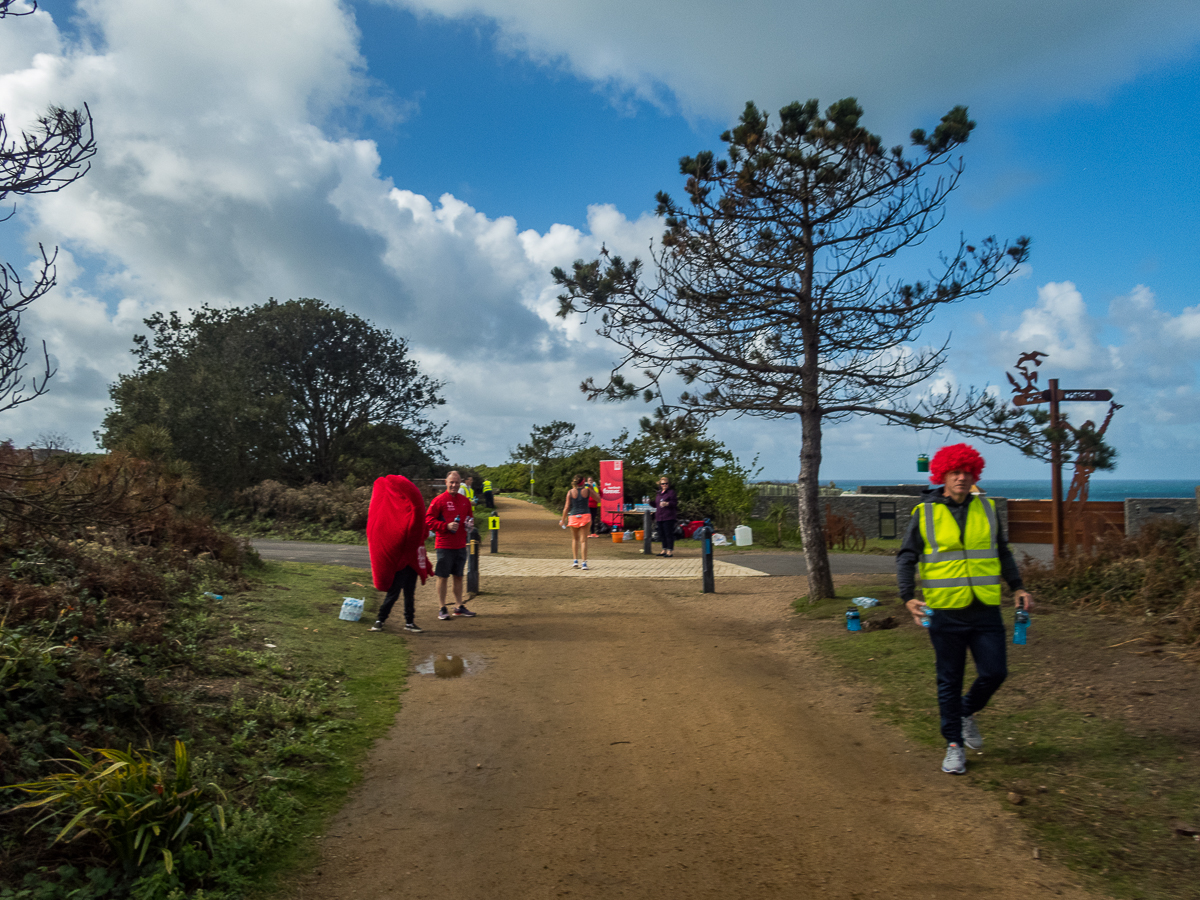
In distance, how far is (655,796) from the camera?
4809mm

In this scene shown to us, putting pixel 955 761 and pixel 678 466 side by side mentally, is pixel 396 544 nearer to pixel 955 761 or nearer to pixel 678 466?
pixel 955 761

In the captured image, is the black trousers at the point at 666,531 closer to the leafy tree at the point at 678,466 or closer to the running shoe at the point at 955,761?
the leafy tree at the point at 678,466

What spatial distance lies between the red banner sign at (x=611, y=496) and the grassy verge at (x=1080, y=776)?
17729 millimetres

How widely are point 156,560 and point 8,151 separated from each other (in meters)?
6.21

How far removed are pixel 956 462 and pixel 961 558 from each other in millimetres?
596

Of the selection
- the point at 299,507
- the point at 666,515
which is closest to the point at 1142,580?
the point at 666,515

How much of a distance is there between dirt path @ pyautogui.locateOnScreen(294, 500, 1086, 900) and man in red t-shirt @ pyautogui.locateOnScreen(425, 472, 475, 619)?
1987mm

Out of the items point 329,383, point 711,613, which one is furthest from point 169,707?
point 329,383

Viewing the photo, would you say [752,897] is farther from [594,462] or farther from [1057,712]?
[594,462]

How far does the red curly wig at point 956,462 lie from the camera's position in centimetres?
499


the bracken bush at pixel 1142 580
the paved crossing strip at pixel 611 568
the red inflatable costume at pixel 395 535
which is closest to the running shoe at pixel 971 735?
the bracken bush at pixel 1142 580

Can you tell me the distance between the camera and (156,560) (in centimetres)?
986

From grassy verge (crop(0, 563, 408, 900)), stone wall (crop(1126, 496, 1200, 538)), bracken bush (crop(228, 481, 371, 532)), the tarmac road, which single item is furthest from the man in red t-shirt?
stone wall (crop(1126, 496, 1200, 538))

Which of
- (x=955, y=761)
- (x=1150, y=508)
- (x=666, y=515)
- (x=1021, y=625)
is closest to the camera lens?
(x=955, y=761)
